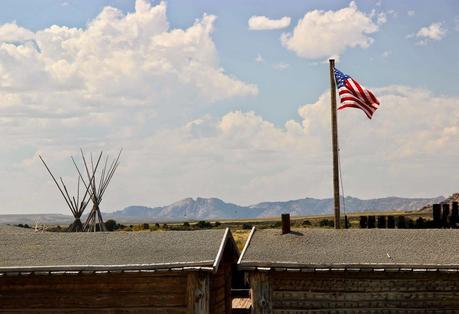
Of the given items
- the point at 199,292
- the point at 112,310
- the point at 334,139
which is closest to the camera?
the point at 199,292

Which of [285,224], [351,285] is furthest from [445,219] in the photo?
[351,285]

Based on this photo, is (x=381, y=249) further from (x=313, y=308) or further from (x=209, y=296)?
(x=209, y=296)

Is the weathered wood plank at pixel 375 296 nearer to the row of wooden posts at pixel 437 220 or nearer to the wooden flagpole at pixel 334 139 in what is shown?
the wooden flagpole at pixel 334 139

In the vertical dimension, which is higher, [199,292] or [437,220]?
[437,220]

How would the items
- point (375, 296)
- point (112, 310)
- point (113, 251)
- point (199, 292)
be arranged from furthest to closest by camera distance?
point (113, 251), point (112, 310), point (375, 296), point (199, 292)

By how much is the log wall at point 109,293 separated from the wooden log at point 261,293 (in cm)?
105

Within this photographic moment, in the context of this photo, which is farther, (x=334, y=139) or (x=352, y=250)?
(x=334, y=139)

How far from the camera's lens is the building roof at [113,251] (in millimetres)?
16688

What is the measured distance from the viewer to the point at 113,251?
18.2 metres

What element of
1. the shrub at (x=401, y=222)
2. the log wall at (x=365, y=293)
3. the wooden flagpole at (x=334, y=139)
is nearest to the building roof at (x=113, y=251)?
the log wall at (x=365, y=293)

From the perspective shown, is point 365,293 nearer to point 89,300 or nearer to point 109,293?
point 109,293

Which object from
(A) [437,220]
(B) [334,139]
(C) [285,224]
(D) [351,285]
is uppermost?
(B) [334,139]

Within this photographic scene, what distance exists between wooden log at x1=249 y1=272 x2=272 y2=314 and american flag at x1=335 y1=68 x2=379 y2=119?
8.31 m

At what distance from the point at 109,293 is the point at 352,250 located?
19.6ft
